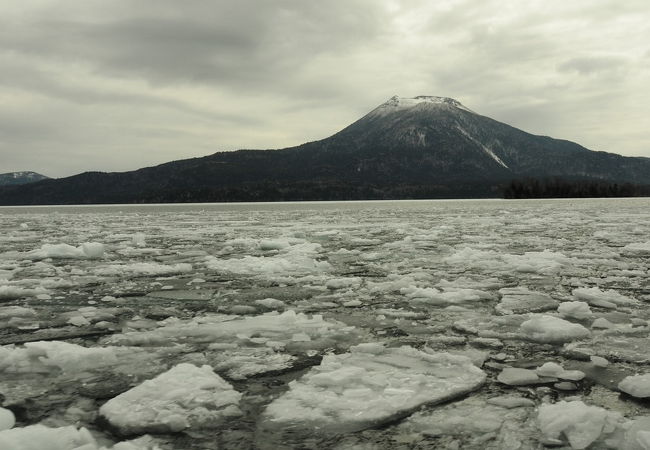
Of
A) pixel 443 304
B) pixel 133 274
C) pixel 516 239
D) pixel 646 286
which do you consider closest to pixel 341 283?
pixel 443 304

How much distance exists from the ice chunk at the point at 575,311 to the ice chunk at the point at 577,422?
2.48 meters

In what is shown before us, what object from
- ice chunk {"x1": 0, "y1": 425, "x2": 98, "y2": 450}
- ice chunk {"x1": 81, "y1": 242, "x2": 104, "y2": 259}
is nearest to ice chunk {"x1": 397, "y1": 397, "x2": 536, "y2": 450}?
ice chunk {"x1": 0, "y1": 425, "x2": 98, "y2": 450}

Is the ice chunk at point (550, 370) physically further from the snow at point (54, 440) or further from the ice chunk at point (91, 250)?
the ice chunk at point (91, 250)

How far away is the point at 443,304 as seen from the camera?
555 cm

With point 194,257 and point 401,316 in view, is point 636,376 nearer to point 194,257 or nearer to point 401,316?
point 401,316

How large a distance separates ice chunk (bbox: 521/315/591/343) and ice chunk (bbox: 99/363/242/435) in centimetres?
A: 272

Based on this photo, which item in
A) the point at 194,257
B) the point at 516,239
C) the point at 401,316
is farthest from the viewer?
the point at 516,239

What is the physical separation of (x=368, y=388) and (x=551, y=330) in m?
2.08

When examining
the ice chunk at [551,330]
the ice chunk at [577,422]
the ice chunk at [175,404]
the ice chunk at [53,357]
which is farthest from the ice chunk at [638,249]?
the ice chunk at [53,357]

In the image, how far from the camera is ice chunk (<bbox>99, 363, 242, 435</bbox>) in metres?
2.55

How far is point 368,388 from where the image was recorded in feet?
9.73

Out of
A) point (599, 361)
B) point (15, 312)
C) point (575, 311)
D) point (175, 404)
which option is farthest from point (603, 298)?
point (15, 312)

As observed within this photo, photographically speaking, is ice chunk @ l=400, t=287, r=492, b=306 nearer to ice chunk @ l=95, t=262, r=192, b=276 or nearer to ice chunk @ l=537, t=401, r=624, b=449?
ice chunk @ l=537, t=401, r=624, b=449

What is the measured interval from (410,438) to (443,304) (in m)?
3.30
